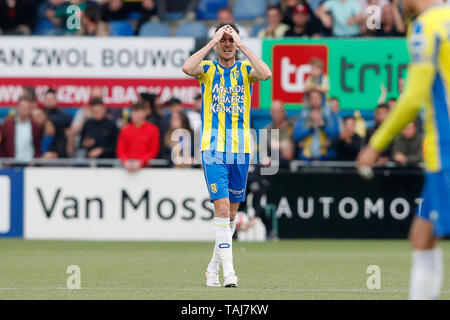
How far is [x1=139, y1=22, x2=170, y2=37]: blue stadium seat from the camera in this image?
1980 centimetres

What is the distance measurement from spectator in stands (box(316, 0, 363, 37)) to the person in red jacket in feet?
12.8

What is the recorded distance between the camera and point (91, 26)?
19.0 m

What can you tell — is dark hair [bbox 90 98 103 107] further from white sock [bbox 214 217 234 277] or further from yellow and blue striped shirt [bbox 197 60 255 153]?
white sock [bbox 214 217 234 277]

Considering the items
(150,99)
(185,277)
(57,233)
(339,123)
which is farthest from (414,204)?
(185,277)

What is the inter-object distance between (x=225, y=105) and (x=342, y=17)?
9.20 metres

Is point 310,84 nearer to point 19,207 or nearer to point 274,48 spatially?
point 274,48

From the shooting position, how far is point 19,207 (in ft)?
56.5

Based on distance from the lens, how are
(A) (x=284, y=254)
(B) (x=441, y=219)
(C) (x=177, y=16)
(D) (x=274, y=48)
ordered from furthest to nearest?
(C) (x=177, y=16) → (D) (x=274, y=48) → (A) (x=284, y=254) → (B) (x=441, y=219)

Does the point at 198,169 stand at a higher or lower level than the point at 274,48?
lower

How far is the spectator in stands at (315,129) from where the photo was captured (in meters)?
17.0

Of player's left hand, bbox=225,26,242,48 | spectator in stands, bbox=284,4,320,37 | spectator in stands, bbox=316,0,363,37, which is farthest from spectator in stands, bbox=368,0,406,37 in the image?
player's left hand, bbox=225,26,242,48

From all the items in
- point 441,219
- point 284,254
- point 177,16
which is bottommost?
point 284,254

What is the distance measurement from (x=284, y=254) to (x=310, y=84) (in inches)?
159

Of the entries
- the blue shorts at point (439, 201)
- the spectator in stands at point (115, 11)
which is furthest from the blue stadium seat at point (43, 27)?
the blue shorts at point (439, 201)
